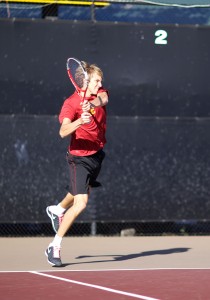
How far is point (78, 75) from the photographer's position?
29.2ft

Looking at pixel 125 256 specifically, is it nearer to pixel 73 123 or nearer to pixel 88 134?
pixel 88 134

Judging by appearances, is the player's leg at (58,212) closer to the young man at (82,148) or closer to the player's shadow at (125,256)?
the young man at (82,148)

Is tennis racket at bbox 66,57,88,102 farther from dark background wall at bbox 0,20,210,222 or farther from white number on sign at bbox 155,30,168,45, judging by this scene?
white number on sign at bbox 155,30,168,45

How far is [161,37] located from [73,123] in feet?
13.8

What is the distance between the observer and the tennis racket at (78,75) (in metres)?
8.73

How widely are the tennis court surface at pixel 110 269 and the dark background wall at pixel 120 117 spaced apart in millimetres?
515

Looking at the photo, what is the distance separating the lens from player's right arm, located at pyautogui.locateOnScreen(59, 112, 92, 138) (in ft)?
26.8

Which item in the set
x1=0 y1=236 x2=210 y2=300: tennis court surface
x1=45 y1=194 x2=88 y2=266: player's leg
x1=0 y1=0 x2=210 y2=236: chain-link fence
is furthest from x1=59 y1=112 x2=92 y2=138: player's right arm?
x1=0 y1=0 x2=210 y2=236: chain-link fence

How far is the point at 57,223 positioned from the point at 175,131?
336 centimetres

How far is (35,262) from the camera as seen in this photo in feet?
30.7

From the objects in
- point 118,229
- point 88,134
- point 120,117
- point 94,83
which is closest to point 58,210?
point 88,134

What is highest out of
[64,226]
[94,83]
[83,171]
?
[94,83]

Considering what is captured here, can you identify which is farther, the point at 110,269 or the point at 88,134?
the point at 88,134

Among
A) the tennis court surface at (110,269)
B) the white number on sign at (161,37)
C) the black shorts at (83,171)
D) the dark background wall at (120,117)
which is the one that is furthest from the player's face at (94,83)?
the white number on sign at (161,37)
